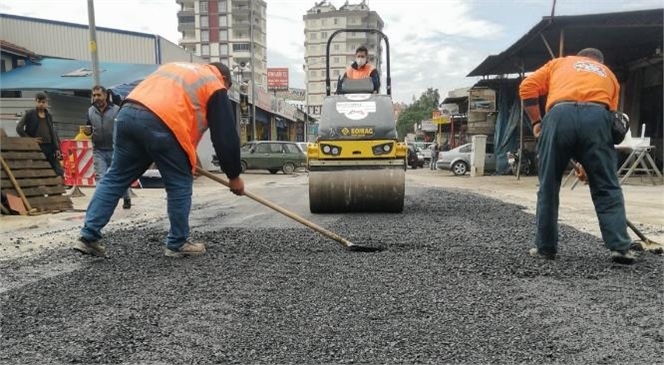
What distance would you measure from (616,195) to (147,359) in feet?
11.1

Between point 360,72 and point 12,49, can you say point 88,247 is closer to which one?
point 360,72

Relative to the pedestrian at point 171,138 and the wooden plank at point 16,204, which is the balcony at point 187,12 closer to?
the wooden plank at point 16,204

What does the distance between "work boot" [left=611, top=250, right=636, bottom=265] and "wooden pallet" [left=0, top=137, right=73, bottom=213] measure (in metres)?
6.71

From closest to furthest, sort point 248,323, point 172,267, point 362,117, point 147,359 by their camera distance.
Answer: point 147,359, point 248,323, point 172,267, point 362,117

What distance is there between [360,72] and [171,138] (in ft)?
14.8

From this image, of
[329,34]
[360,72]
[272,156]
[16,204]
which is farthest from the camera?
[329,34]

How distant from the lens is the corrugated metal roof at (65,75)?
14.7 m

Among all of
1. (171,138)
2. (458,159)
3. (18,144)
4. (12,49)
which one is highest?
(12,49)

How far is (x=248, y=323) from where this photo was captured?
248 cm

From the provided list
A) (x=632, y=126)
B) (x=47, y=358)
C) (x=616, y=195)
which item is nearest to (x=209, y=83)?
(x=47, y=358)

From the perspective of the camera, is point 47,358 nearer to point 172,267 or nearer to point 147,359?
point 147,359

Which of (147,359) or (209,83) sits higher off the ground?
(209,83)

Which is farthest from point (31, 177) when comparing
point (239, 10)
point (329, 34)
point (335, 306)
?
point (329, 34)

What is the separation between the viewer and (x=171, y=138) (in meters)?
3.77
